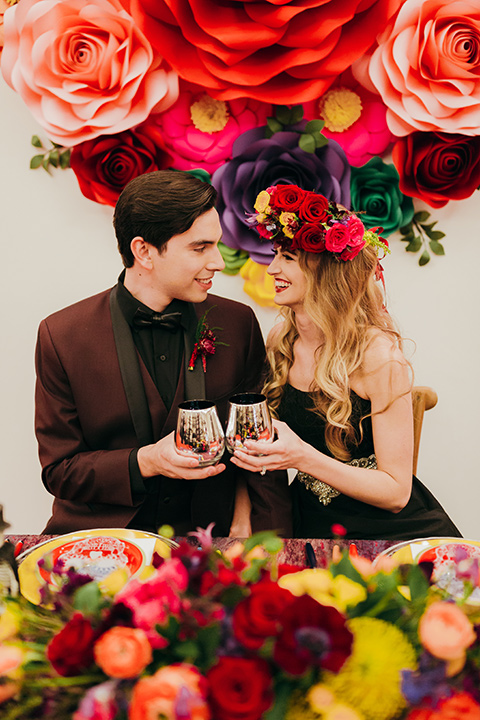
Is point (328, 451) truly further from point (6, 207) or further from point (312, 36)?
point (6, 207)

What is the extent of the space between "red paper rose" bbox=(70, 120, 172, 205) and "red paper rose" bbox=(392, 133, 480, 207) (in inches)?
34.1

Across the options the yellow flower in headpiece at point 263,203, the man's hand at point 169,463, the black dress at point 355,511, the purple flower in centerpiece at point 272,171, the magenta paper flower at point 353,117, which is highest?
the magenta paper flower at point 353,117

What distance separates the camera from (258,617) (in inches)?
25.5

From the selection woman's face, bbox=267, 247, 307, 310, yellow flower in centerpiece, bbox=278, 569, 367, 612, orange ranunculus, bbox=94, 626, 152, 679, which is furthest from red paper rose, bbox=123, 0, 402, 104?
orange ranunculus, bbox=94, 626, 152, 679

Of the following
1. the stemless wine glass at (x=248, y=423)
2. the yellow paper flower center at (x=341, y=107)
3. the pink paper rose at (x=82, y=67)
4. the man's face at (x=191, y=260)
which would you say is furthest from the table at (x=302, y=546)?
the yellow paper flower center at (x=341, y=107)

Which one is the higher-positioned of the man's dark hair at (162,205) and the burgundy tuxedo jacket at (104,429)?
the man's dark hair at (162,205)

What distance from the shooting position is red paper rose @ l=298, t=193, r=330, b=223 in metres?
1.69

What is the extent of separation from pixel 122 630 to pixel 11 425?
2067 mm

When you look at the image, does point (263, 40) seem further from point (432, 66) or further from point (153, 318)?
point (153, 318)

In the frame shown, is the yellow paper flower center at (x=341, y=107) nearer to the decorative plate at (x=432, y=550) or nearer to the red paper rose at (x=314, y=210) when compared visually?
the red paper rose at (x=314, y=210)

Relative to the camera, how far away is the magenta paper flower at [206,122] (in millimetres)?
2121

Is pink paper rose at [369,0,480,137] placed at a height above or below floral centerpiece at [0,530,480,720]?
above

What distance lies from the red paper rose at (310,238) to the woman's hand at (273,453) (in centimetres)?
53

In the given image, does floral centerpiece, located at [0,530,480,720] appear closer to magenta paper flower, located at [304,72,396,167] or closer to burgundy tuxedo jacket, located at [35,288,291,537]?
burgundy tuxedo jacket, located at [35,288,291,537]
